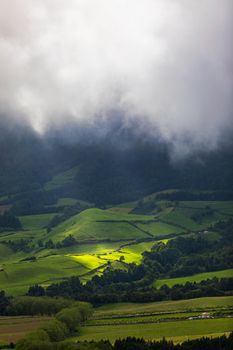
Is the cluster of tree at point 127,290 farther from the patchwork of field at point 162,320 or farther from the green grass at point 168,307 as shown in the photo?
the patchwork of field at point 162,320

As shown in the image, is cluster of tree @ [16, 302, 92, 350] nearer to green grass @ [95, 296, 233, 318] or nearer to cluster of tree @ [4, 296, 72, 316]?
cluster of tree @ [4, 296, 72, 316]

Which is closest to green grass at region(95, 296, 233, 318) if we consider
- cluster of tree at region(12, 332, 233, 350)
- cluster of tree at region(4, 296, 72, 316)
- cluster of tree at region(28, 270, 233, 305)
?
cluster of tree at region(28, 270, 233, 305)

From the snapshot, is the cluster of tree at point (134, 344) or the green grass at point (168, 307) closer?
the cluster of tree at point (134, 344)

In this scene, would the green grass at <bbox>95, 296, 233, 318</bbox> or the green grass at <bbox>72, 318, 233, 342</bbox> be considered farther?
the green grass at <bbox>95, 296, 233, 318</bbox>

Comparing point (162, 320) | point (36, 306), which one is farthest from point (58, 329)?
point (36, 306)

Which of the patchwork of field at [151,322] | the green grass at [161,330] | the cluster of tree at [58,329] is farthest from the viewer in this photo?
the patchwork of field at [151,322]

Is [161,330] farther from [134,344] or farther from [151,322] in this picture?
[134,344]

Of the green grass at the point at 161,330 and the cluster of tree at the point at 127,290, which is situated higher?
the cluster of tree at the point at 127,290

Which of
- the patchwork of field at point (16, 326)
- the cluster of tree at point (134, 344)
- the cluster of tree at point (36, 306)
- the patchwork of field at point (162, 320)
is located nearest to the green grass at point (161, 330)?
the patchwork of field at point (162, 320)
